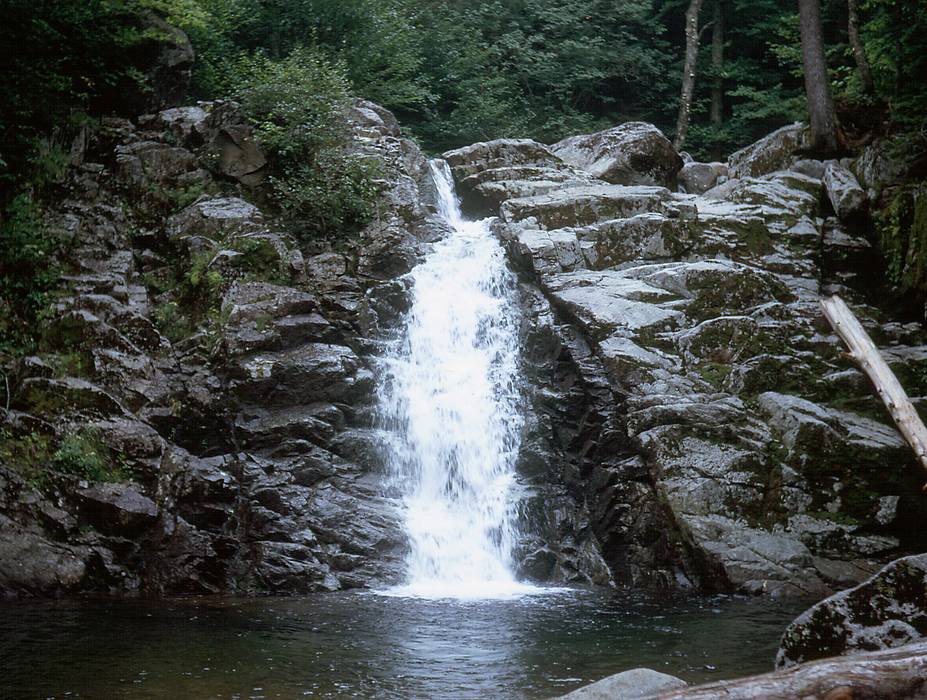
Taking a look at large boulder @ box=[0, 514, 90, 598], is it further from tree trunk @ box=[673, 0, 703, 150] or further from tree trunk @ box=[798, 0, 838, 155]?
tree trunk @ box=[673, 0, 703, 150]

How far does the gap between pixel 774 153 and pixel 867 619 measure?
15350mm

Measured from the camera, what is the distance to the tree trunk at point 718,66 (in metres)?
27.4

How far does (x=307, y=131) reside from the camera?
15859mm

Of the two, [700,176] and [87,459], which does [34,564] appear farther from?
[700,176]

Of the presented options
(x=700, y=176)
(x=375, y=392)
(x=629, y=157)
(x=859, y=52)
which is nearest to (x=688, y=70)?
(x=700, y=176)

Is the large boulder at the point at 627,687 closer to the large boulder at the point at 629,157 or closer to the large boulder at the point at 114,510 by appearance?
the large boulder at the point at 114,510

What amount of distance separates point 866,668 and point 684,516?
24.5ft

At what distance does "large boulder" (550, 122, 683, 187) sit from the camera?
1922 centimetres

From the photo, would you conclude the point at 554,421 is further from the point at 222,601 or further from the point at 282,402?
the point at 222,601

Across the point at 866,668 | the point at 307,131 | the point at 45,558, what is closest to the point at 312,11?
the point at 307,131

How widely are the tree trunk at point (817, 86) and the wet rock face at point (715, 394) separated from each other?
2.17 m

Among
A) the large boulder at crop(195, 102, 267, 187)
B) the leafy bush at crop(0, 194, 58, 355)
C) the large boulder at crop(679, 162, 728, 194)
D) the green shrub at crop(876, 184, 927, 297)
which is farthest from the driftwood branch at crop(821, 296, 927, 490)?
the leafy bush at crop(0, 194, 58, 355)

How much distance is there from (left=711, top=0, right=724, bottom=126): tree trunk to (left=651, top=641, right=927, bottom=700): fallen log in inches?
1043

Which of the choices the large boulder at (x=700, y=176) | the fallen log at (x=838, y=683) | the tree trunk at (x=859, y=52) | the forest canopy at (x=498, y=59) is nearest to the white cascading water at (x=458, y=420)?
the forest canopy at (x=498, y=59)
